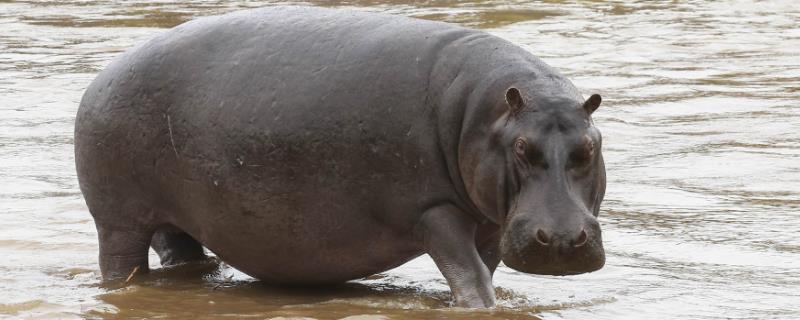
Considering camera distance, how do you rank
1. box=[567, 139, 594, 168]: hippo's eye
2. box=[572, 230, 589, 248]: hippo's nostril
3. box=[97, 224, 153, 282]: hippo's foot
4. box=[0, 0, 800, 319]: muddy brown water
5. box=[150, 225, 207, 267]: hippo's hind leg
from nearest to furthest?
box=[572, 230, 589, 248]: hippo's nostril, box=[567, 139, 594, 168]: hippo's eye, box=[0, 0, 800, 319]: muddy brown water, box=[97, 224, 153, 282]: hippo's foot, box=[150, 225, 207, 267]: hippo's hind leg

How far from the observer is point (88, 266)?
6.93 m

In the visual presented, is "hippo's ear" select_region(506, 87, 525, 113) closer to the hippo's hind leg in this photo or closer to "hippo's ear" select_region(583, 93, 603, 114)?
"hippo's ear" select_region(583, 93, 603, 114)

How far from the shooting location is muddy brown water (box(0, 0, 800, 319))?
19.8ft

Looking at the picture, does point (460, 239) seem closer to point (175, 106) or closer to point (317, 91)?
point (317, 91)

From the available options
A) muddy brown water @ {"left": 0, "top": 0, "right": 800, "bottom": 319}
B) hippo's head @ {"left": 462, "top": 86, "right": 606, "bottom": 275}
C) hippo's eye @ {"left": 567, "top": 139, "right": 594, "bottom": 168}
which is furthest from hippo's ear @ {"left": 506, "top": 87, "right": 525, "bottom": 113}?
muddy brown water @ {"left": 0, "top": 0, "right": 800, "bottom": 319}

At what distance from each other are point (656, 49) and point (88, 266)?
9882 millimetres

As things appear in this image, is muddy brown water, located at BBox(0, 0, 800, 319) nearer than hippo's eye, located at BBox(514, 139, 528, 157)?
No

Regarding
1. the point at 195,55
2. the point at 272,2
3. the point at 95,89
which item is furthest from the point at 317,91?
the point at 272,2

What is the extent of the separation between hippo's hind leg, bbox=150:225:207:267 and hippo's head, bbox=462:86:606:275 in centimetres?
178

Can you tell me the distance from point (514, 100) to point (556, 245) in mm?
507

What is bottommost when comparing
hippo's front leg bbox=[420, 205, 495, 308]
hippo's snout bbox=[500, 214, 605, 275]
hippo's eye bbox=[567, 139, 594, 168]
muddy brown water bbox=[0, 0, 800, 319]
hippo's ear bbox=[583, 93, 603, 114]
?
muddy brown water bbox=[0, 0, 800, 319]

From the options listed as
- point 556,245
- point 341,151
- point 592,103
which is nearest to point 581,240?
point 556,245

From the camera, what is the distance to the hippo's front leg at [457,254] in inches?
224

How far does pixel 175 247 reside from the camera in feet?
22.5
